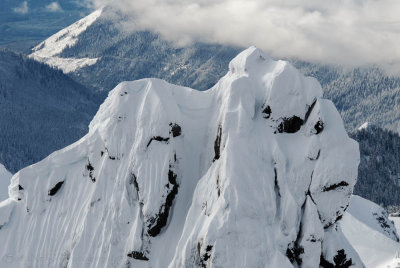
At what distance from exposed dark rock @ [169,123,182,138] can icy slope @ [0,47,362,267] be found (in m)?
0.08

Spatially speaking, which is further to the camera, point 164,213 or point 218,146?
point 218,146

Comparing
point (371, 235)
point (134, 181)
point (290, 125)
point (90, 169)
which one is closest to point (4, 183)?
point (90, 169)

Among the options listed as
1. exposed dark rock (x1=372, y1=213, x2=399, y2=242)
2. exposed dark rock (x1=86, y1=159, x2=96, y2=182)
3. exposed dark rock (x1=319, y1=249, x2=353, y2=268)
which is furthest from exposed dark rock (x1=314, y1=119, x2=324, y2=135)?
exposed dark rock (x1=372, y1=213, x2=399, y2=242)

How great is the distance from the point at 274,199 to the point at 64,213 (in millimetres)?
13765

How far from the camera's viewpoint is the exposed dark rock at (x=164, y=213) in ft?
115

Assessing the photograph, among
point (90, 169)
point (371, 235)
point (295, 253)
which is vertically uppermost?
point (371, 235)

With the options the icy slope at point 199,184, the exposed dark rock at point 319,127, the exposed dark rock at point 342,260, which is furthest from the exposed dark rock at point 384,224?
the exposed dark rock at point 319,127

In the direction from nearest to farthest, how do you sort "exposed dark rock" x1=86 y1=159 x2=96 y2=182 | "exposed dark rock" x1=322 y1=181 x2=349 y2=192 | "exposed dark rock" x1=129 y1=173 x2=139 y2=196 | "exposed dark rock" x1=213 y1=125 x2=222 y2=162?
1. "exposed dark rock" x1=322 y1=181 x2=349 y2=192
2. "exposed dark rock" x1=129 y1=173 x2=139 y2=196
3. "exposed dark rock" x1=213 y1=125 x2=222 y2=162
4. "exposed dark rock" x1=86 y1=159 x2=96 y2=182

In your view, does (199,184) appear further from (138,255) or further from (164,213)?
(138,255)

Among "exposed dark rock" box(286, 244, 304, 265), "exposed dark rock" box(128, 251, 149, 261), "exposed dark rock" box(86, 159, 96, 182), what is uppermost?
"exposed dark rock" box(86, 159, 96, 182)

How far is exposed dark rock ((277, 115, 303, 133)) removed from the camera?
3622 centimetres

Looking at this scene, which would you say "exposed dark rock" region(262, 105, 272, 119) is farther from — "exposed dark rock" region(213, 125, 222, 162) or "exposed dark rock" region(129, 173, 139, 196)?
"exposed dark rock" region(129, 173, 139, 196)

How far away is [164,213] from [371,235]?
68.8 meters

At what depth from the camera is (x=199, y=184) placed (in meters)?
35.1
